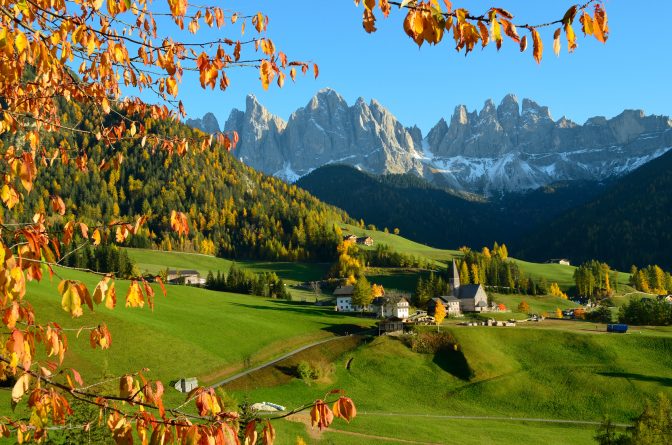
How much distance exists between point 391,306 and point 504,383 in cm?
3865

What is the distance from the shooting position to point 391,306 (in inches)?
4469

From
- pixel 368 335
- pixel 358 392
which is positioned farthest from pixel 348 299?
pixel 358 392

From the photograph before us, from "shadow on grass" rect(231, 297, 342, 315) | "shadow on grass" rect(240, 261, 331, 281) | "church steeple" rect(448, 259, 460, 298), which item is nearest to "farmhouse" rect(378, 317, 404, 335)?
"shadow on grass" rect(231, 297, 342, 315)

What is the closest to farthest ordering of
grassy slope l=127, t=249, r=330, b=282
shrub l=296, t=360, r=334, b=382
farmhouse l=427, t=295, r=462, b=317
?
shrub l=296, t=360, r=334, b=382 < farmhouse l=427, t=295, r=462, b=317 < grassy slope l=127, t=249, r=330, b=282

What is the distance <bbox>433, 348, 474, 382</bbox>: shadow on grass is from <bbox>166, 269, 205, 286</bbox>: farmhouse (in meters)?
86.8

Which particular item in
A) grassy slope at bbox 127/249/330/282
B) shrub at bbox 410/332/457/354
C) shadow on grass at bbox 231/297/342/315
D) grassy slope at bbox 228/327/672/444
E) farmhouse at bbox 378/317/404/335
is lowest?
grassy slope at bbox 228/327/672/444

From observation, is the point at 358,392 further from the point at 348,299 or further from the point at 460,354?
the point at 348,299

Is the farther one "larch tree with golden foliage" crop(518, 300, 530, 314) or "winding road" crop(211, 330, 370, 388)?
"larch tree with golden foliage" crop(518, 300, 530, 314)

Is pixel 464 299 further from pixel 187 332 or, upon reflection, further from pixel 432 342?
pixel 187 332

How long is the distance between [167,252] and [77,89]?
19305cm

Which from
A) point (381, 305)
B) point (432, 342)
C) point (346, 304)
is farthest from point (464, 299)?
point (432, 342)

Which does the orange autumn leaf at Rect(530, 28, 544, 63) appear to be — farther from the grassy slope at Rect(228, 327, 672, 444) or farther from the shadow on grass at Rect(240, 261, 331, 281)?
the shadow on grass at Rect(240, 261, 331, 281)

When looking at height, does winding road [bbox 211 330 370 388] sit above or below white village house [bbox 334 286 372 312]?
below

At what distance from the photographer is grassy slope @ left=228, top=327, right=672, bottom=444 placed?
61312 mm
